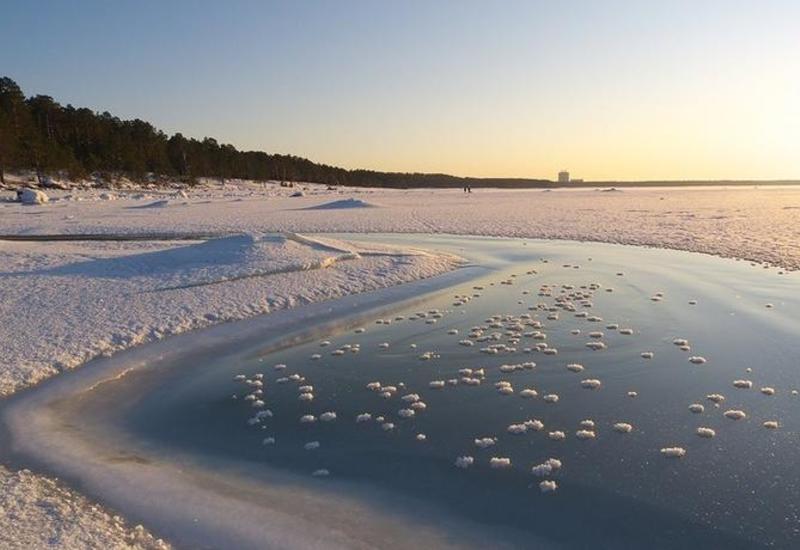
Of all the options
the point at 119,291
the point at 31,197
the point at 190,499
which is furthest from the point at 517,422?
the point at 31,197

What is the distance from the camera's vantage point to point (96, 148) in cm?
8138

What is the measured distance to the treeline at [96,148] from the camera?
63719mm

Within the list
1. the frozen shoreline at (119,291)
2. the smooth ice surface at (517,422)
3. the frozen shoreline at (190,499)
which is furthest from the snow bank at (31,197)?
the frozen shoreline at (190,499)

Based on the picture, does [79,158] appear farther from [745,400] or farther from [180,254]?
[745,400]

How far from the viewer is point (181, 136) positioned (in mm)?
101375

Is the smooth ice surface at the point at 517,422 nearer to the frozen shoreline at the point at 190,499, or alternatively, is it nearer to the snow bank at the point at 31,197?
the frozen shoreline at the point at 190,499

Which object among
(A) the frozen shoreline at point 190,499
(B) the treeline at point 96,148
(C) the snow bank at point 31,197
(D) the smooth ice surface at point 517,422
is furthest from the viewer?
(B) the treeline at point 96,148

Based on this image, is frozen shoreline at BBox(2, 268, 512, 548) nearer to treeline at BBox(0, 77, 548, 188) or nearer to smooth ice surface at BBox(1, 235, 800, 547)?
smooth ice surface at BBox(1, 235, 800, 547)

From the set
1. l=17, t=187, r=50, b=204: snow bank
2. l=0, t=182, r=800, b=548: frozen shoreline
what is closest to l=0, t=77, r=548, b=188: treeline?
l=17, t=187, r=50, b=204: snow bank

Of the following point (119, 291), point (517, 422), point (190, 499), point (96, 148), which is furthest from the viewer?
point (96, 148)

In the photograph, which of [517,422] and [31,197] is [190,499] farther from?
[31,197]

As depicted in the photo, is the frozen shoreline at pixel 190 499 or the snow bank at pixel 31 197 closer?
the frozen shoreline at pixel 190 499

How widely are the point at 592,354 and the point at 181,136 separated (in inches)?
4084

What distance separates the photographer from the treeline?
6372 cm
